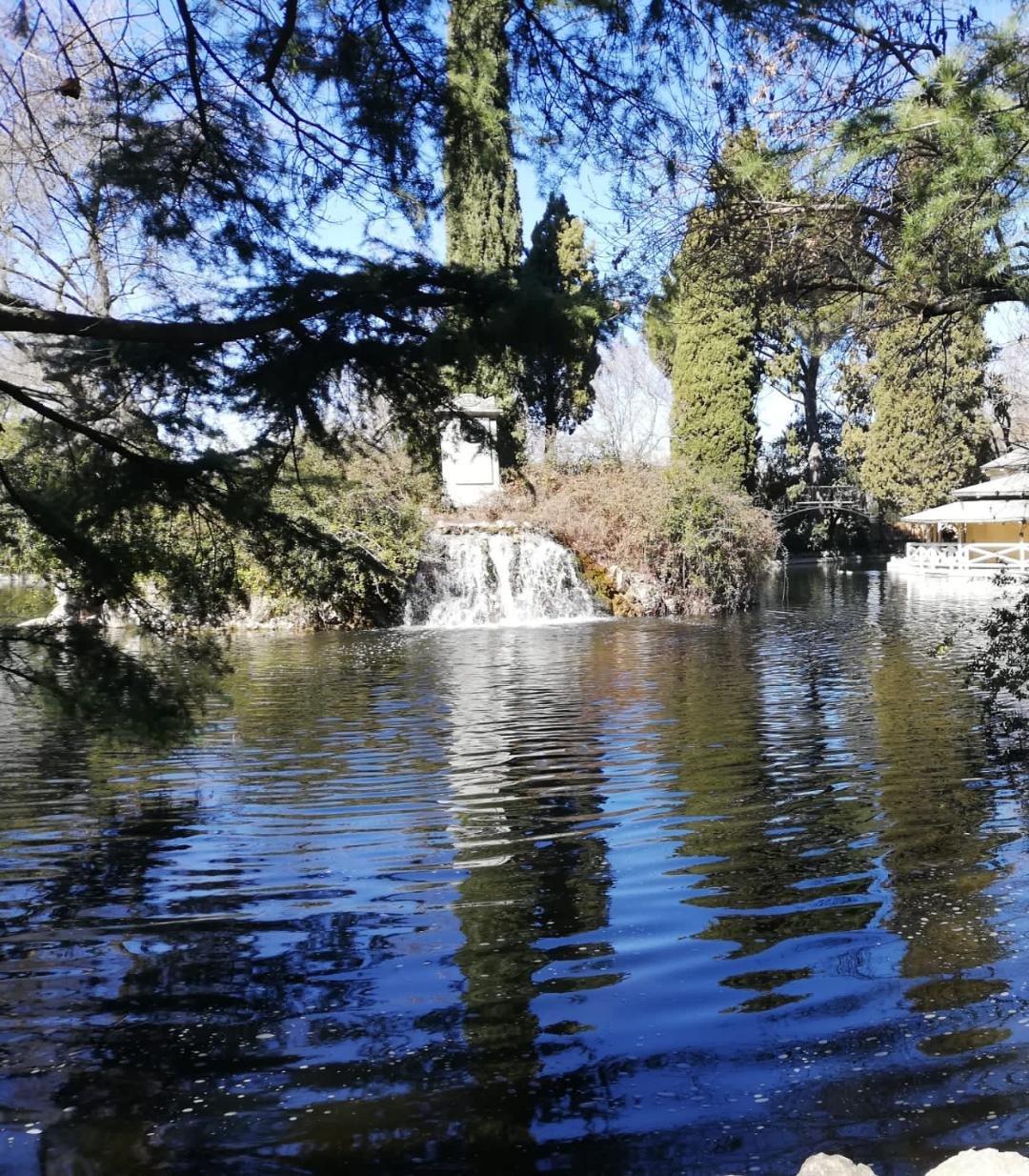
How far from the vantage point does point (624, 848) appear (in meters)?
5.72

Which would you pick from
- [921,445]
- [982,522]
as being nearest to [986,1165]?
[982,522]

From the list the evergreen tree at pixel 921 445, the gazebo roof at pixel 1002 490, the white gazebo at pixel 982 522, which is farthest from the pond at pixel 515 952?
the evergreen tree at pixel 921 445

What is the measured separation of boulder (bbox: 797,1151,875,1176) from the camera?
210 cm

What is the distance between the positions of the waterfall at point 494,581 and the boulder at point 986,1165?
18.0 metres

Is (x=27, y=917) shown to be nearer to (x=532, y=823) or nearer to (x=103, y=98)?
(x=532, y=823)

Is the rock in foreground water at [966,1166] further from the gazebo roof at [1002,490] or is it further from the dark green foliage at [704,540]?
the gazebo roof at [1002,490]

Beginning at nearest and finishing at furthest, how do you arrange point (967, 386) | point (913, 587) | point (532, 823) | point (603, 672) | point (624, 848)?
point (624, 848), point (532, 823), point (603, 672), point (913, 587), point (967, 386)

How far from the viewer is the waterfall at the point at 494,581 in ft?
66.4

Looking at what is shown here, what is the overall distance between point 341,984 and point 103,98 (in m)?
3.55

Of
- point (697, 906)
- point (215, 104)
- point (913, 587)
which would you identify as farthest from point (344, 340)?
point (913, 587)

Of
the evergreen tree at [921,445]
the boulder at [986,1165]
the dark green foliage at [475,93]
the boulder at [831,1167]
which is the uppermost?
the evergreen tree at [921,445]

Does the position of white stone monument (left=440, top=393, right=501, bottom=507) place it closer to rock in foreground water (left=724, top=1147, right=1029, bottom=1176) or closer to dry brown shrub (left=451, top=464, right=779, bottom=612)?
rock in foreground water (left=724, top=1147, right=1029, bottom=1176)

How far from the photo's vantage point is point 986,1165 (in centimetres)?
202

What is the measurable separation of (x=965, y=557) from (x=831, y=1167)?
2977 cm
